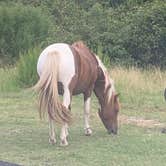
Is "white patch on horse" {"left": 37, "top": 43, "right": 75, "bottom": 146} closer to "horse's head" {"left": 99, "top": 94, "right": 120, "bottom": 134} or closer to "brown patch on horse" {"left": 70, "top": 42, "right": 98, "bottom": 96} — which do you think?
"brown patch on horse" {"left": 70, "top": 42, "right": 98, "bottom": 96}

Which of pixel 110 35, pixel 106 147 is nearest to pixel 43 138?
pixel 106 147

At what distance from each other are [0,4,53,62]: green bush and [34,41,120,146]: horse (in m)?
12.6

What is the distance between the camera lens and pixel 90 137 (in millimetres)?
10156

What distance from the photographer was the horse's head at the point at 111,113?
10.3m

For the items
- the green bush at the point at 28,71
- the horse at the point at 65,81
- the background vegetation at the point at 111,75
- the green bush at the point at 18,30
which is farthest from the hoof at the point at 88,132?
the green bush at the point at 18,30

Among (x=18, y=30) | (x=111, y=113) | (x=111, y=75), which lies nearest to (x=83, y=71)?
(x=111, y=113)

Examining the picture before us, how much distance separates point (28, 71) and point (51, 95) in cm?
738

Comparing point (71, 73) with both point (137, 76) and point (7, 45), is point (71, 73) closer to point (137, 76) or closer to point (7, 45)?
point (137, 76)

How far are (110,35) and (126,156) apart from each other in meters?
18.1

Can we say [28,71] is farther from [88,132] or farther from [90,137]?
[90,137]

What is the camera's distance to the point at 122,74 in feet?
57.5

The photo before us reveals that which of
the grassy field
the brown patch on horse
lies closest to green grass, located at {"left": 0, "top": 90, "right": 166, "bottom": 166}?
the grassy field

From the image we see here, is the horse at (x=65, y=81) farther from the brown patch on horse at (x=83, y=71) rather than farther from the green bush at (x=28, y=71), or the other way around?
the green bush at (x=28, y=71)

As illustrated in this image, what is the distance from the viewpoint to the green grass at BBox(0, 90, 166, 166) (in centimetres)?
823
